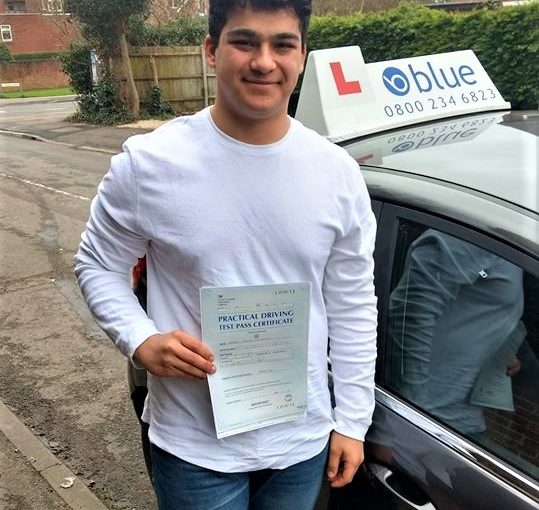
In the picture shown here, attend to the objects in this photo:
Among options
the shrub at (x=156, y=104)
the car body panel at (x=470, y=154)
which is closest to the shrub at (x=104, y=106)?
the shrub at (x=156, y=104)

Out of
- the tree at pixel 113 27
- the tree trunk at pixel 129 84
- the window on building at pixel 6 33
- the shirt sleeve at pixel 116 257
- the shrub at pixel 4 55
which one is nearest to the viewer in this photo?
the shirt sleeve at pixel 116 257

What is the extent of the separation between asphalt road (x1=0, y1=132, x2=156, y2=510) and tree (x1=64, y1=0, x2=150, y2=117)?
9.98 metres

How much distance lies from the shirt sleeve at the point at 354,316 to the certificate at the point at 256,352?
10 centimetres

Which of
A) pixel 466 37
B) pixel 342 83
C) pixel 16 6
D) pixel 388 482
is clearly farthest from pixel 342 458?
pixel 16 6

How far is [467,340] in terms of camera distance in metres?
1.61

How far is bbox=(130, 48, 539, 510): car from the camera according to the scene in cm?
144

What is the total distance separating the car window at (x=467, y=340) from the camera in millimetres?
1463

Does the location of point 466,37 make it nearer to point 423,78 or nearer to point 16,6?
point 423,78

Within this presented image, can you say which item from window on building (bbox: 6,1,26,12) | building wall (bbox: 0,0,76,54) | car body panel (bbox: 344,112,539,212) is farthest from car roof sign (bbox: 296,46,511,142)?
window on building (bbox: 6,1,26,12)

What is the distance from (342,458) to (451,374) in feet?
1.16

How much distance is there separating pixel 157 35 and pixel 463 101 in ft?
55.2

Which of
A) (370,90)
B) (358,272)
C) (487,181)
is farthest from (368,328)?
(370,90)

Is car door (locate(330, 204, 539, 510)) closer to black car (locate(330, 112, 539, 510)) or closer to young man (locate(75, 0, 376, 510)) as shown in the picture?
black car (locate(330, 112, 539, 510))

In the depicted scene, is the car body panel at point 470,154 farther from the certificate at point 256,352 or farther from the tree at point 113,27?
the tree at point 113,27
